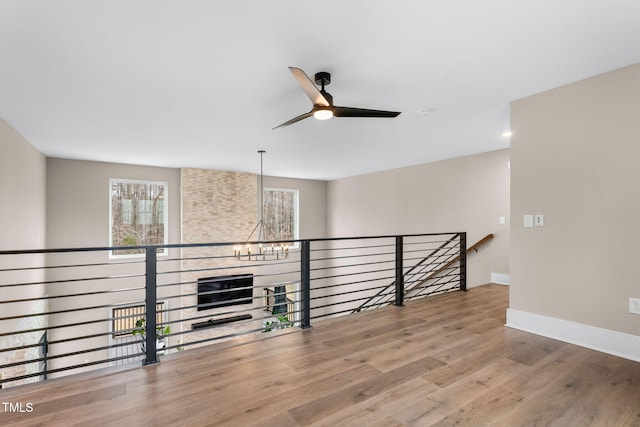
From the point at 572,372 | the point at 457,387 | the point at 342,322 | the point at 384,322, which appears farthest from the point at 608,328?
the point at 342,322

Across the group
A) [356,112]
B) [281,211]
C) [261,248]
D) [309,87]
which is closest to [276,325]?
[356,112]

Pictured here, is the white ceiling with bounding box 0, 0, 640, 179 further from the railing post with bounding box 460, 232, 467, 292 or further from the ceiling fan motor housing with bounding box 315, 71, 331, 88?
the railing post with bounding box 460, 232, 467, 292

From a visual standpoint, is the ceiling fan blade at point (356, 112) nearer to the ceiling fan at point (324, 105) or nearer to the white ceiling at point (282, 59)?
the ceiling fan at point (324, 105)

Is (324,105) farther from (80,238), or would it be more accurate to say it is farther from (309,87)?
(80,238)

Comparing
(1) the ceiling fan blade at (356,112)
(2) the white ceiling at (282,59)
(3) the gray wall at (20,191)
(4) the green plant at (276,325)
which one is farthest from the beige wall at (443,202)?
(3) the gray wall at (20,191)

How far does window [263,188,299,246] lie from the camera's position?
27.9 feet

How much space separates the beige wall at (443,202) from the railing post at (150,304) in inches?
199

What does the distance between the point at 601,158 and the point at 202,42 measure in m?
3.27

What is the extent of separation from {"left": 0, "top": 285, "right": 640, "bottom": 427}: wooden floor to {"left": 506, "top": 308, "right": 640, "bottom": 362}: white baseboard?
0.35 feet

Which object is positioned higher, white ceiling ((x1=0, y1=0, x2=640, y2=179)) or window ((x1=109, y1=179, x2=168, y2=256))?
white ceiling ((x1=0, y1=0, x2=640, y2=179))

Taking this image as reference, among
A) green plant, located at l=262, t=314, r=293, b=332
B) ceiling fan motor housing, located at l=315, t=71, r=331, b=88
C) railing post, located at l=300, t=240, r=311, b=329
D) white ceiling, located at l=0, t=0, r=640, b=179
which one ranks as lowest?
green plant, located at l=262, t=314, r=293, b=332

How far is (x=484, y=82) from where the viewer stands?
280 cm

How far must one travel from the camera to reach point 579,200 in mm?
2809

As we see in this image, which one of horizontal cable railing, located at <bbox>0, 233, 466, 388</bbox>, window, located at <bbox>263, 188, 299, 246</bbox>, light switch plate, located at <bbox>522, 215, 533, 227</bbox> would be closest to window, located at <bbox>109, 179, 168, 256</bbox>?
horizontal cable railing, located at <bbox>0, 233, 466, 388</bbox>
